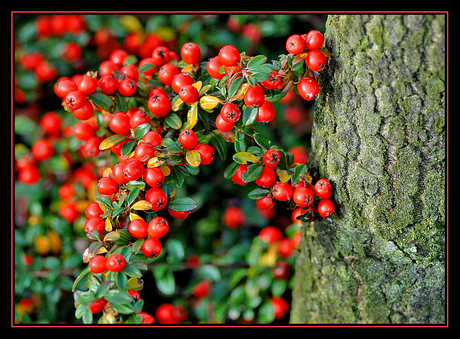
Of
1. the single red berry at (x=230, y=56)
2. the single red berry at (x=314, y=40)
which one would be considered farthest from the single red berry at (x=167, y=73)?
the single red berry at (x=314, y=40)

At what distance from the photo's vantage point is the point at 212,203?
327 centimetres

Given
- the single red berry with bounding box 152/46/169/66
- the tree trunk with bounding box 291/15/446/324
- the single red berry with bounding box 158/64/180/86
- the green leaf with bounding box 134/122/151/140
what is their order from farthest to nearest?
1. the single red berry with bounding box 152/46/169/66
2. the single red berry with bounding box 158/64/180/86
3. the green leaf with bounding box 134/122/151/140
4. the tree trunk with bounding box 291/15/446/324

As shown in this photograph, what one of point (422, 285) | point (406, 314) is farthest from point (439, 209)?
→ point (406, 314)

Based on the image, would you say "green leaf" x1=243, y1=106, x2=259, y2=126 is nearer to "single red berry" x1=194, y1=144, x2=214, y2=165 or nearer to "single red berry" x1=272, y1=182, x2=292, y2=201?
"single red berry" x1=194, y1=144, x2=214, y2=165

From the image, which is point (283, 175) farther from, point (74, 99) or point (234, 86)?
point (74, 99)

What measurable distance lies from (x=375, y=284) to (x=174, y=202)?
105cm

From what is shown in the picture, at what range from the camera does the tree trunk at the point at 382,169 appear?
1337 mm

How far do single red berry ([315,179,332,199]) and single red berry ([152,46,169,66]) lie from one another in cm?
100

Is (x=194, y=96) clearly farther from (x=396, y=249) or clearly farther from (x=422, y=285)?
(x=422, y=285)

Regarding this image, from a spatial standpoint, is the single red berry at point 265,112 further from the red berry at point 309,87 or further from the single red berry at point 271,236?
the single red berry at point 271,236

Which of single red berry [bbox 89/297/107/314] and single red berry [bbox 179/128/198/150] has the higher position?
single red berry [bbox 179/128/198/150]

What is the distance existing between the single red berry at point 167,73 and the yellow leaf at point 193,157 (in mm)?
412

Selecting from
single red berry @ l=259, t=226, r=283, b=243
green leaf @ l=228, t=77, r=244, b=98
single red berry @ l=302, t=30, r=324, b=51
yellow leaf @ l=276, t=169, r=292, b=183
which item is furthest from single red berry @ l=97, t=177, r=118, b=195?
single red berry @ l=259, t=226, r=283, b=243

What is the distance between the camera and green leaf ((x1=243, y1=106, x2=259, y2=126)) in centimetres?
158
